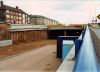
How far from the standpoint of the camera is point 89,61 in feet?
7.01

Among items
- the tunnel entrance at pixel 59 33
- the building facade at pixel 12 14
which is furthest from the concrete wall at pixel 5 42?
the building facade at pixel 12 14

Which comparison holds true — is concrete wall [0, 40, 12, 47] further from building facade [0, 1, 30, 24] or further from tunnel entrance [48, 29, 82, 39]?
building facade [0, 1, 30, 24]

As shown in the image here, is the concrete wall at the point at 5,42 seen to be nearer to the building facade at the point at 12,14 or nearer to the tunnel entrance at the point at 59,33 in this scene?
the tunnel entrance at the point at 59,33

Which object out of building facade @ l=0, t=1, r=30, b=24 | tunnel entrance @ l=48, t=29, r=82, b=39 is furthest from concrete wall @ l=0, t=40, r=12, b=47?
building facade @ l=0, t=1, r=30, b=24

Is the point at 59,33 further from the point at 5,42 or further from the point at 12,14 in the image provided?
the point at 12,14

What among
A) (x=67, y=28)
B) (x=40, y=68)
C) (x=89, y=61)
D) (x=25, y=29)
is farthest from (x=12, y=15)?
(x=89, y=61)

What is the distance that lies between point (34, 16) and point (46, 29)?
321ft

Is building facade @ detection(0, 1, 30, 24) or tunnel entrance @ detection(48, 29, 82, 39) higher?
building facade @ detection(0, 1, 30, 24)

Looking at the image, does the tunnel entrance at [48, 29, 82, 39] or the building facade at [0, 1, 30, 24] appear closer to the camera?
the tunnel entrance at [48, 29, 82, 39]

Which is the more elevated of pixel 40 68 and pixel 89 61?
pixel 89 61

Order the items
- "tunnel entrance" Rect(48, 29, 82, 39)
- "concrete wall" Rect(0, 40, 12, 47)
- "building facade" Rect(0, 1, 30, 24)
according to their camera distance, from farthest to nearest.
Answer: "building facade" Rect(0, 1, 30, 24), "tunnel entrance" Rect(48, 29, 82, 39), "concrete wall" Rect(0, 40, 12, 47)

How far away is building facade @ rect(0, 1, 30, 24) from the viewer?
385 feet

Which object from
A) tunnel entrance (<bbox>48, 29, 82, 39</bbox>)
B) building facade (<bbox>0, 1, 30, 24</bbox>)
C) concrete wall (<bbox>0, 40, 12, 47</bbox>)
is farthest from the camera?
building facade (<bbox>0, 1, 30, 24</bbox>)

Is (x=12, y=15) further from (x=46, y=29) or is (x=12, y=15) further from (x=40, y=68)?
(x=40, y=68)
